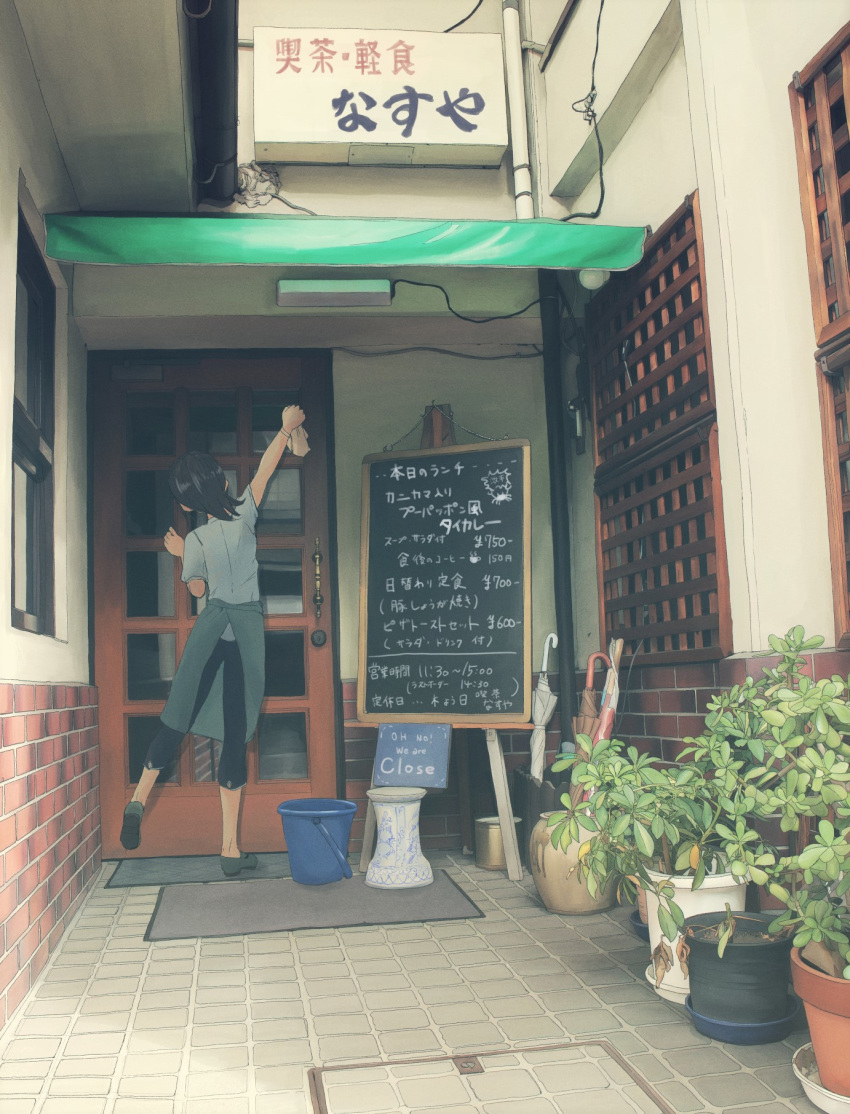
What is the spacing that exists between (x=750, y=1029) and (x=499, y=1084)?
24.4 inches

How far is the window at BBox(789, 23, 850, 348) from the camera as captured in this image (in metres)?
2.34

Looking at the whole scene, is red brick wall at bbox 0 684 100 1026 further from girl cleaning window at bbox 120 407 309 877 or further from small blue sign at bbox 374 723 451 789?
small blue sign at bbox 374 723 451 789

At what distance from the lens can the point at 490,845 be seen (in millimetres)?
3879

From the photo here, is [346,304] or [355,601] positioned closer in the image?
[346,304]

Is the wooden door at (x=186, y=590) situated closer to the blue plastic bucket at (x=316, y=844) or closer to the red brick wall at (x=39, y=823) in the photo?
the red brick wall at (x=39, y=823)

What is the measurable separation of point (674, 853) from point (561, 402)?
2.47 meters

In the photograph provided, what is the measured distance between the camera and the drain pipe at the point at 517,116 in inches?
167

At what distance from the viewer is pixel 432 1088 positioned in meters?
1.93

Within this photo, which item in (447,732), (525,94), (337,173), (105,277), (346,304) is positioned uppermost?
(525,94)

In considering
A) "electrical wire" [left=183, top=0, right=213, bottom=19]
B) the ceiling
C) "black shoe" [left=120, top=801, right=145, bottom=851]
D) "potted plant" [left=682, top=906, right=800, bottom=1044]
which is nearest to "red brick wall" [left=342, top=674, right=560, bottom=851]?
"black shoe" [left=120, top=801, right=145, bottom=851]

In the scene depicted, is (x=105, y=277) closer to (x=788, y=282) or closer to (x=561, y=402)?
(x=561, y=402)

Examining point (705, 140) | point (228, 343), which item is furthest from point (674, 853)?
point (228, 343)

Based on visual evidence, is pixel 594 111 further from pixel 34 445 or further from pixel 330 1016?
pixel 330 1016

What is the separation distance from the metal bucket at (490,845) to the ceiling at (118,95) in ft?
9.78
